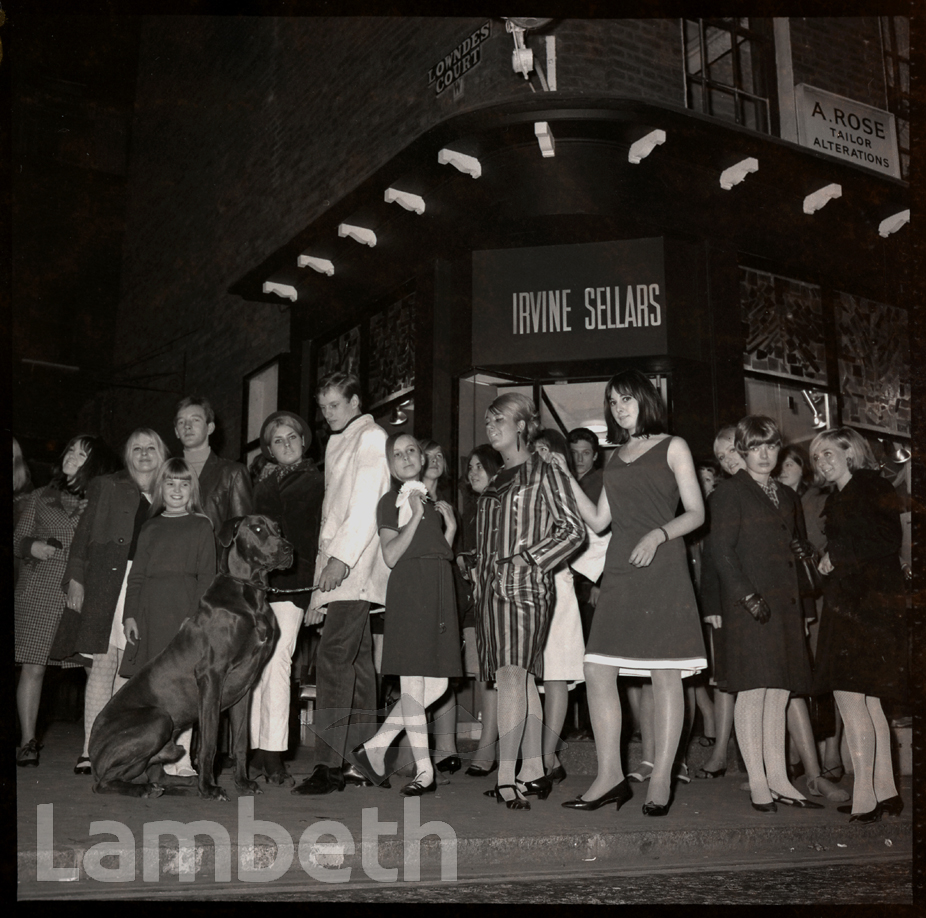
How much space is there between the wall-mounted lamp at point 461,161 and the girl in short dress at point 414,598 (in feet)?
10.9

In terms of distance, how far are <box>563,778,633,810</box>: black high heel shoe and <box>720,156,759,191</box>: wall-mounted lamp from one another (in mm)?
4883

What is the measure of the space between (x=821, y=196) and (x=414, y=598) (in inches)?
199

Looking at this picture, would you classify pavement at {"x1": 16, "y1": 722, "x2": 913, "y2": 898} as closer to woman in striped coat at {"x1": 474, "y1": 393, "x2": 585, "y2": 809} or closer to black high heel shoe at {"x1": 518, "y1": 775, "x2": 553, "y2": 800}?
black high heel shoe at {"x1": 518, "y1": 775, "x2": 553, "y2": 800}

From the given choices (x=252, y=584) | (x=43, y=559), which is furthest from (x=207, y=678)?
(x=43, y=559)

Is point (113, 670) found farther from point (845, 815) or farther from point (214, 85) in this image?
point (214, 85)

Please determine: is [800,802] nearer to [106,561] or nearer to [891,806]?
[891,806]

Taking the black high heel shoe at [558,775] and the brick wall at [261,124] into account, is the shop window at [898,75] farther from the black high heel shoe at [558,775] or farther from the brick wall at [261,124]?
the black high heel shoe at [558,775]

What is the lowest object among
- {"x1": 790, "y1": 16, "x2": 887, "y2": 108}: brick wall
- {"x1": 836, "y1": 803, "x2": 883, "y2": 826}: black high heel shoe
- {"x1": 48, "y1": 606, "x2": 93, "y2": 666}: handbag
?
{"x1": 836, "y1": 803, "x2": 883, "y2": 826}: black high heel shoe

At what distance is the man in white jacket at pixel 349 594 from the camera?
463 cm

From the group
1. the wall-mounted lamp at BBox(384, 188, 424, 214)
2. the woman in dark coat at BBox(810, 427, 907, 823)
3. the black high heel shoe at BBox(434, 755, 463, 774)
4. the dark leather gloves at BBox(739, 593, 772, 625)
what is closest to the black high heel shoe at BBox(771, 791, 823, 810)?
the woman in dark coat at BBox(810, 427, 907, 823)

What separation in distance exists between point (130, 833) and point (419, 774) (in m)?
1.52

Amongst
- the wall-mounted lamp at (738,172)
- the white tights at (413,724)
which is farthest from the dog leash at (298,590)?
the wall-mounted lamp at (738,172)

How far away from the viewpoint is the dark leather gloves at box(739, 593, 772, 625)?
4.41 m

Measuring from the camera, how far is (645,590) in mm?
4117
